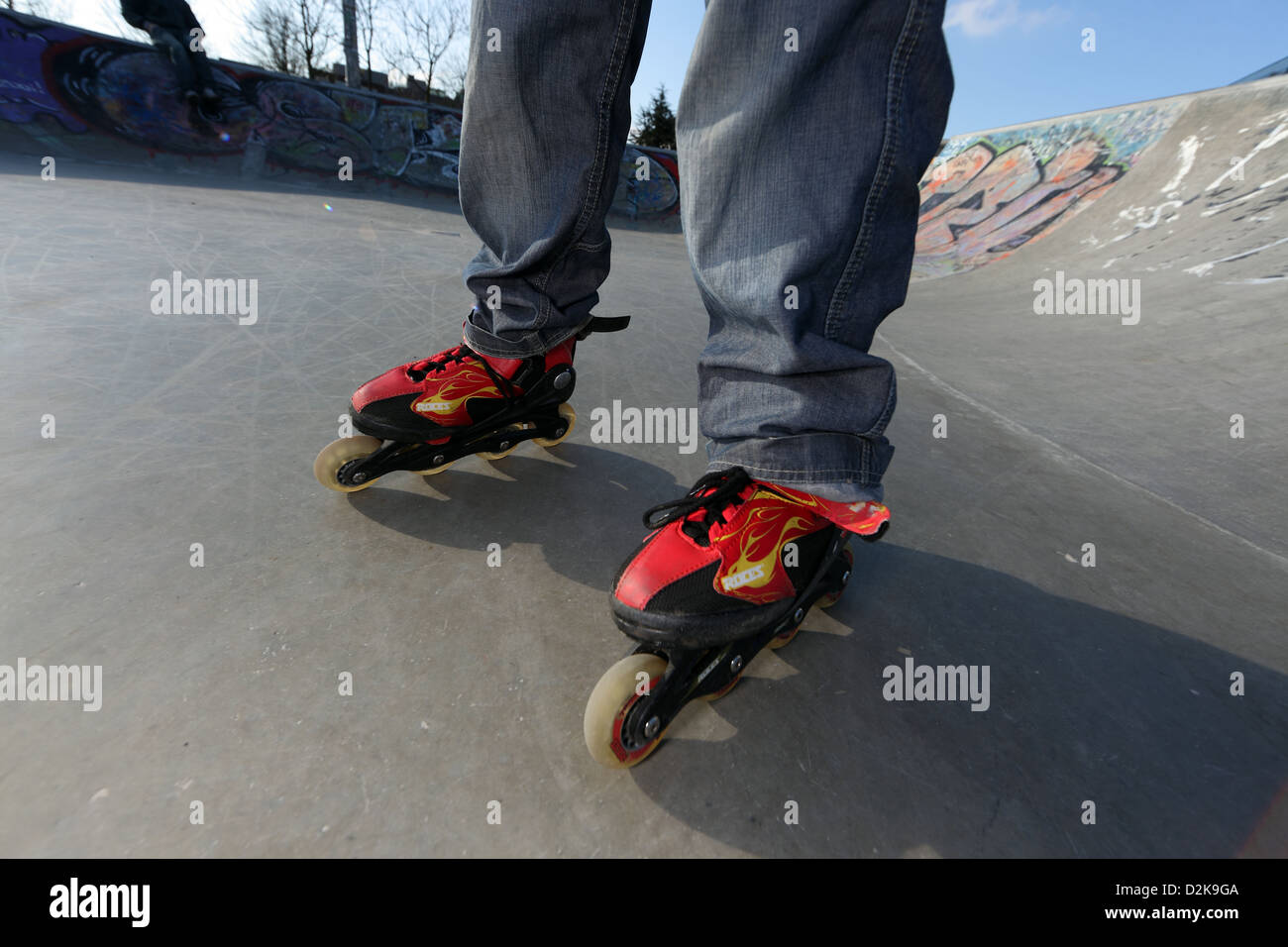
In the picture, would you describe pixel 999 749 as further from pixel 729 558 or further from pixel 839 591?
pixel 729 558

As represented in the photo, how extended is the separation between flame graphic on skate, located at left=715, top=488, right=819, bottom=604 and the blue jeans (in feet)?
0.23

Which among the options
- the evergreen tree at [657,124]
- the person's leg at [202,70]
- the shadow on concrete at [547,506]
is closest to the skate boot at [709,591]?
the shadow on concrete at [547,506]

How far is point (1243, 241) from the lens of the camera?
3791 millimetres

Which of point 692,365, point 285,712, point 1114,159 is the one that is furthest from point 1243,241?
point 285,712

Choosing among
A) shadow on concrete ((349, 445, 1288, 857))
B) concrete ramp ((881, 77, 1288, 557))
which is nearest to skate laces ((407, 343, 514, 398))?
shadow on concrete ((349, 445, 1288, 857))

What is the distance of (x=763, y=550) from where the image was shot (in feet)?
3.36

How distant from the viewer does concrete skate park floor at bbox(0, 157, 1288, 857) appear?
77 centimetres

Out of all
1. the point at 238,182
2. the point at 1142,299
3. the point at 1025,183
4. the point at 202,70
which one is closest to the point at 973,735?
the point at 1142,299

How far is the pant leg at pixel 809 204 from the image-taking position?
0.89 m

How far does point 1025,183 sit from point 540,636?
9.11m

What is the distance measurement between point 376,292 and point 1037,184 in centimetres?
800

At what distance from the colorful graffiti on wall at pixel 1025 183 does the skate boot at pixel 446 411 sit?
6064mm

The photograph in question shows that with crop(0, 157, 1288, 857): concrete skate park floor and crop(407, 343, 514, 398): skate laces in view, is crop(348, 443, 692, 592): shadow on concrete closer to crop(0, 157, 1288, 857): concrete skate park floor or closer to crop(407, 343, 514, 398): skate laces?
crop(0, 157, 1288, 857): concrete skate park floor

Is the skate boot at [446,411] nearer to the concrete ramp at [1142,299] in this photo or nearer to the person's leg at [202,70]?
the concrete ramp at [1142,299]
